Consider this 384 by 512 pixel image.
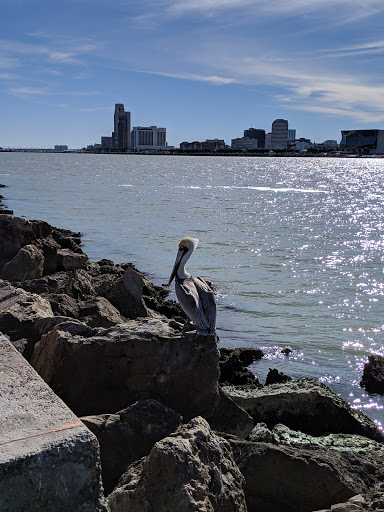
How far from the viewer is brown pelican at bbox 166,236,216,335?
6.07 metres

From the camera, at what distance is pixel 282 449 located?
15.8ft

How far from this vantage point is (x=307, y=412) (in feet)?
22.0

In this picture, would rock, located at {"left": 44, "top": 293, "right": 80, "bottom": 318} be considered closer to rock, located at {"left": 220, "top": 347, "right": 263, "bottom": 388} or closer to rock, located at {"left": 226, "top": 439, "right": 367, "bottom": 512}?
rock, located at {"left": 220, "top": 347, "right": 263, "bottom": 388}

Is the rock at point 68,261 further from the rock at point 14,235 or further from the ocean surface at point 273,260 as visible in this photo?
the ocean surface at point 273,260

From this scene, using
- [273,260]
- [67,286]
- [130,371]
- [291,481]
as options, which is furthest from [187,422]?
[273,260]

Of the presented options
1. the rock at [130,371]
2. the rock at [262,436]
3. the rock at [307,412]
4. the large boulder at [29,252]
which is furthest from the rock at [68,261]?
the rock at [262,436]

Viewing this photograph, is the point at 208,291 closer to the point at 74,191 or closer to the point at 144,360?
the point at 144,360

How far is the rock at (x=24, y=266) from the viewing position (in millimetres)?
11086

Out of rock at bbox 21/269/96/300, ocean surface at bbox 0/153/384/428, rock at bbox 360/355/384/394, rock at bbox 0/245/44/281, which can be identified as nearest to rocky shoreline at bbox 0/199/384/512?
rock at bbox 360/355/384/394

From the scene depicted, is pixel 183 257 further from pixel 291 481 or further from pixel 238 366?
pixel 291 481

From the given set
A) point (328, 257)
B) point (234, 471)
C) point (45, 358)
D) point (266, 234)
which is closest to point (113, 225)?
point (266, 234)

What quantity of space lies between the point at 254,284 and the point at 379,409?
7.80 m

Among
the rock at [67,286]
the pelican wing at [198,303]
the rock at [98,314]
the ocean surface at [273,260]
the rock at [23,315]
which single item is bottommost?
the ocean surface at [273,260]

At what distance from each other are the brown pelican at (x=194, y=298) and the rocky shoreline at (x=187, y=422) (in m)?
0.19
